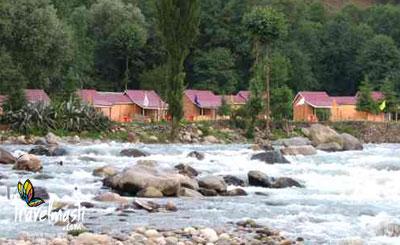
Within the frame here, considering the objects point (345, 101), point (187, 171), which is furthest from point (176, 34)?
point (345, 101)

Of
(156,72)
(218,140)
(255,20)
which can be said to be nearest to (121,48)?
(156,72)

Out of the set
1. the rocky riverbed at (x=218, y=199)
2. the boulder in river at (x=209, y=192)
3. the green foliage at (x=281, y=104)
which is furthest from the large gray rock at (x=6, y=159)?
the green foliage at (x=281, y=104)

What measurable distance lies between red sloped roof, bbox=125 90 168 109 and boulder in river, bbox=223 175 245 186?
41709mm

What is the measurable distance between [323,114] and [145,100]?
728 inches

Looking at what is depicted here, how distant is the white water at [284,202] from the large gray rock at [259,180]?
2.01 feet

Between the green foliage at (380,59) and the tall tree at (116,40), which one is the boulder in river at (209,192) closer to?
the tall tree at (116,40)

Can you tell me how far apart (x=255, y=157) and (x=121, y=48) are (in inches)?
1817

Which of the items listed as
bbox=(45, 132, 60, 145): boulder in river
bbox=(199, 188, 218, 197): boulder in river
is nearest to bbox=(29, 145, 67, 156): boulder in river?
bbox=(45, 132, 60, 145): boulder in river

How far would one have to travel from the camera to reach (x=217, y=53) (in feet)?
267

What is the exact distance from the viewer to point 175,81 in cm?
4853

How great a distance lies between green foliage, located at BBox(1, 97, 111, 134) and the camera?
46.2 metres

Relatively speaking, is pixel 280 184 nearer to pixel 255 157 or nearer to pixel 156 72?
pixel 255 157

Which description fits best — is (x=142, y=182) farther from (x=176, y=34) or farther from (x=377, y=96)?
(x=377, y=96)

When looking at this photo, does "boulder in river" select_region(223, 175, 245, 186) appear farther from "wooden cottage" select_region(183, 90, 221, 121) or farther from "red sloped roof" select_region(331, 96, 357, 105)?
"red sloped roof" select_region(331, 96, 357, 105)
